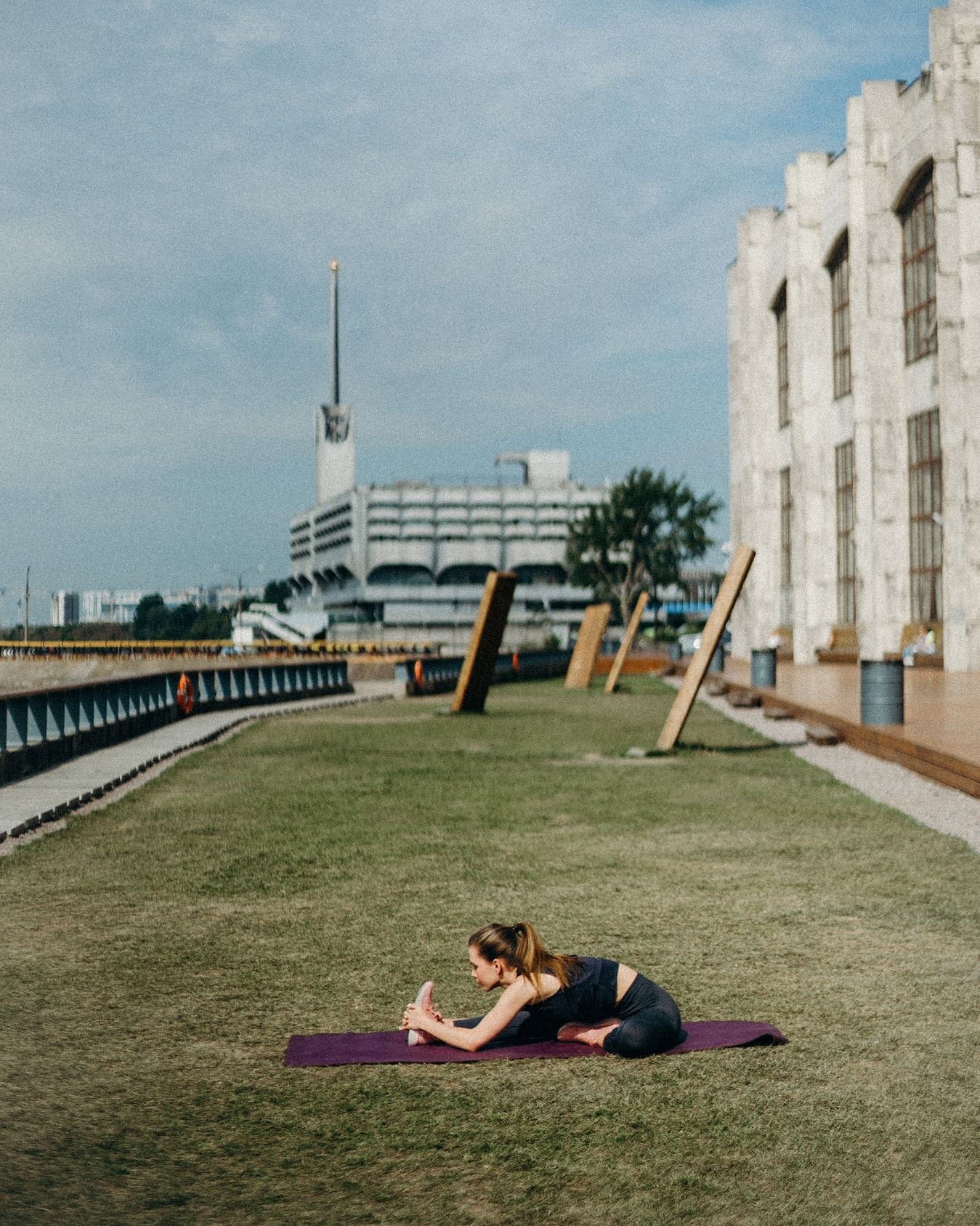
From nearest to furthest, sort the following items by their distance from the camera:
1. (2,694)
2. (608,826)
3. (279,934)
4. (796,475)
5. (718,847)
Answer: (279,934) < (718,847) < (608,826) < (2,694) < (796,475)

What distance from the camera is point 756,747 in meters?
20.9

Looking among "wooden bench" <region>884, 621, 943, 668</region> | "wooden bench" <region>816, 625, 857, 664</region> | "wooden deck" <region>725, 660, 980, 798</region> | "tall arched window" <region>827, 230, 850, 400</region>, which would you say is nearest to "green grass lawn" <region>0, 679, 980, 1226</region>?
"wooden deck" <region>725, 660, 980, 798</region>

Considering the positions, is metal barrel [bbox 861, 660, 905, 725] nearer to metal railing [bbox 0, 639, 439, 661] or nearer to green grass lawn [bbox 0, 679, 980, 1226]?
green grass lawn [bbox 0, 679, 980, 1226]

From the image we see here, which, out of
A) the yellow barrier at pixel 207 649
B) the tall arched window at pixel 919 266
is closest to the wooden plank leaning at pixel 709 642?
the tall arched window at pixel 919 266

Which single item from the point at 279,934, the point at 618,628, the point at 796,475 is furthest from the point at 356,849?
the point at 618,628

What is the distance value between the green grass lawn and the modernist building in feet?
83.7

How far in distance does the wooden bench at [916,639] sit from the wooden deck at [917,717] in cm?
92

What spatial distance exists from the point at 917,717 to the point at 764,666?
12800mm

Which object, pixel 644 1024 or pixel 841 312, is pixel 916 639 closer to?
pixel 841 312

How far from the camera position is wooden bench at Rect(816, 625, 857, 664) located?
50969mm

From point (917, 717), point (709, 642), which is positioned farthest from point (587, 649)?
point (709, 642)

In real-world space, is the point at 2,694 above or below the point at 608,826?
above

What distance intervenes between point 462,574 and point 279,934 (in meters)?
159

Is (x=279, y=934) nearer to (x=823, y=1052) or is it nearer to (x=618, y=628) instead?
(x=823, y=1052)
